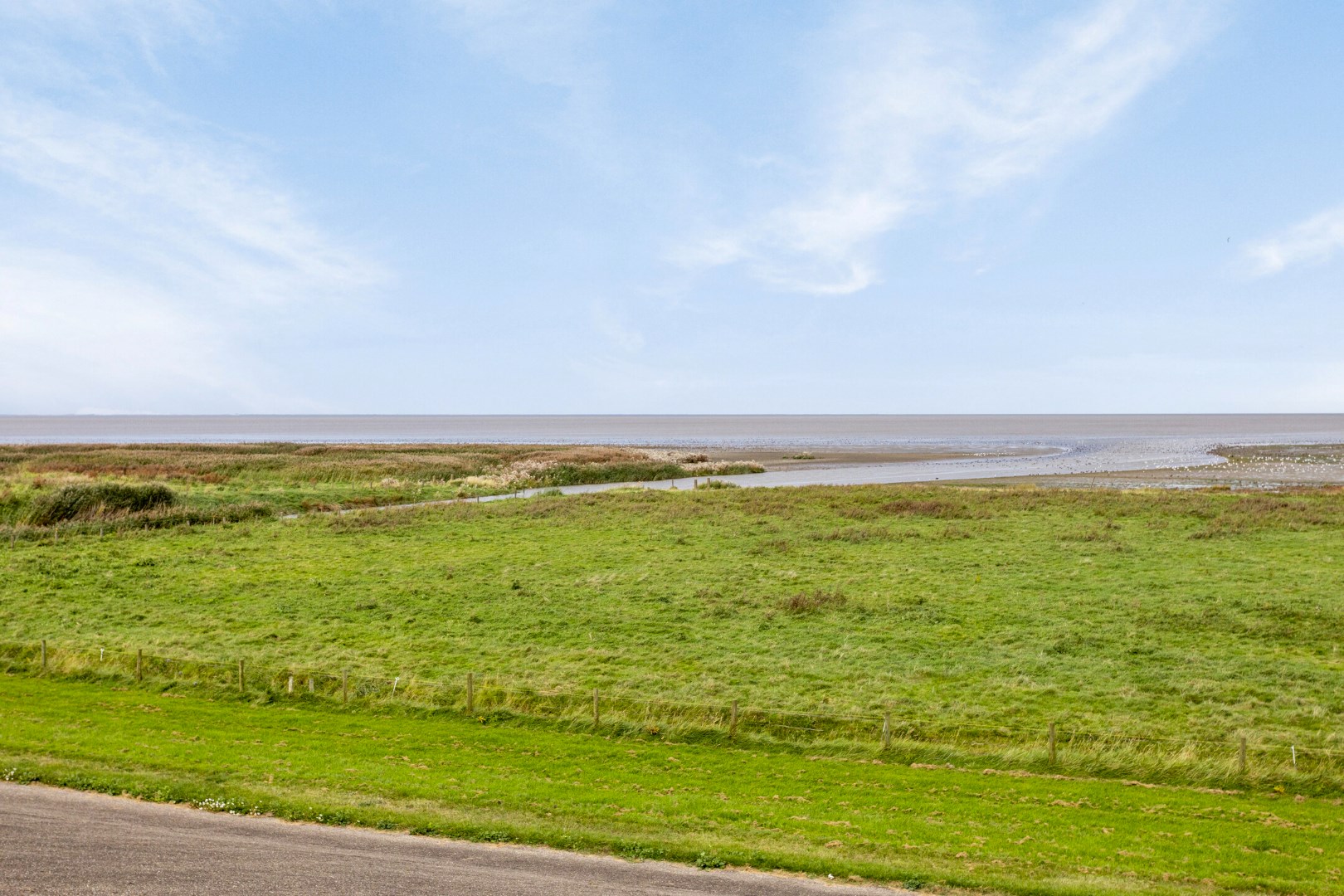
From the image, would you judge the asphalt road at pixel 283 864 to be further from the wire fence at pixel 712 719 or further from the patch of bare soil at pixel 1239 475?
the patch of bare soil at pixel 1239 475

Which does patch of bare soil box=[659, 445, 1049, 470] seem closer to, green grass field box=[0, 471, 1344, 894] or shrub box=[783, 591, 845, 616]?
green grass field box=[0, 471, 1344, 894]

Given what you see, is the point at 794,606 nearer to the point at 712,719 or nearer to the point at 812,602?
the point at 812,602

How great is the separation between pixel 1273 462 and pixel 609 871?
142969mm

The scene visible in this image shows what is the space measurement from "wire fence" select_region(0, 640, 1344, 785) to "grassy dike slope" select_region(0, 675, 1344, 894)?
114cm

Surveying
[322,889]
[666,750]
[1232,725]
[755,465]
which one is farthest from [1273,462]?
[322,889]

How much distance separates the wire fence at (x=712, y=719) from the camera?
2250cm

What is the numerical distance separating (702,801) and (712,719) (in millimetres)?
5784

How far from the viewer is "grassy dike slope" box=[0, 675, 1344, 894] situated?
16906 mm

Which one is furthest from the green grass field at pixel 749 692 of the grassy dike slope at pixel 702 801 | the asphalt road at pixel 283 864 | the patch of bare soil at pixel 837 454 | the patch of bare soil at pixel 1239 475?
the patch of bare soil at pixel 837 454

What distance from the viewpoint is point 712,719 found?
84.6 ft

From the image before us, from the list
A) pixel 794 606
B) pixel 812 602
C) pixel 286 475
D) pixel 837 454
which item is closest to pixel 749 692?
pixel 794 606

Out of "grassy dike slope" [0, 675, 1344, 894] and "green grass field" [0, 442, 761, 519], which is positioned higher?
"green grass field" [0, 442, 761, 519]

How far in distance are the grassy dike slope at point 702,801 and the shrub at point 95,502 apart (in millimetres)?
44679

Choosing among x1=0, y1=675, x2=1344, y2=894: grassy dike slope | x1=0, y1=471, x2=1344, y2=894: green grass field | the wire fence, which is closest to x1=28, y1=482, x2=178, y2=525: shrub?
x1=0, y1=471, x2=1344, y2=894: green grass field
